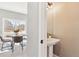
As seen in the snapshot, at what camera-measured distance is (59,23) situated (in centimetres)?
421

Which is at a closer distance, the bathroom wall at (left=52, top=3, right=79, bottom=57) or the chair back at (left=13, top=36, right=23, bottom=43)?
the chair back at (left=13, top=36, right=23, bottom=43)

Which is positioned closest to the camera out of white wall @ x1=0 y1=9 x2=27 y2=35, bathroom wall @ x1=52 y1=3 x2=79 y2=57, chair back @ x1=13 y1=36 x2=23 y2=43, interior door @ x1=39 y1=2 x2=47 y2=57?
white wall @ x1=0 y1=9 x2=27 y2=35

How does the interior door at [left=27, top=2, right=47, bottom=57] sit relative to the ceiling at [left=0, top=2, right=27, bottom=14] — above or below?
below

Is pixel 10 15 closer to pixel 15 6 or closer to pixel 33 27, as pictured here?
pixel 15 6

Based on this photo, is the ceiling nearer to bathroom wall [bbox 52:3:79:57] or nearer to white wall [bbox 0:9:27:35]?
white wall [bbox 0:9:27:35]

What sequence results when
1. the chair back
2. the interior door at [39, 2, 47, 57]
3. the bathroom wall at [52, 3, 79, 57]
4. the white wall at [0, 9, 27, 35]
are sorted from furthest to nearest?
the bathroom wall at [52, 3, 79, 57], the interior door at [39, 2, 47, 57], the chair back, the white wall at [0, 9, 27, 35]

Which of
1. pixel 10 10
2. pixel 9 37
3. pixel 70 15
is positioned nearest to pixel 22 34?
pixel 9 37

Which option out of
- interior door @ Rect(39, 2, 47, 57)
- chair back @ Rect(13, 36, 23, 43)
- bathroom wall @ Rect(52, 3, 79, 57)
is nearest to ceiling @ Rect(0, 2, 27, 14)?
interior door @ Rect(39, 2, 47, 57)

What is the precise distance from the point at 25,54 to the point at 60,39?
233 centimetres

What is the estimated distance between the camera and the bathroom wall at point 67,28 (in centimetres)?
385

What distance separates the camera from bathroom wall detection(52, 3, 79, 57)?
151 inches

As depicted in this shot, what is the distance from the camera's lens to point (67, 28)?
4008 mm

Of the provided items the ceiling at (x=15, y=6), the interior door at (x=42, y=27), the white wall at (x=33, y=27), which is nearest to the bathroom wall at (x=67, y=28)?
the interior door at (x=42, y=27)

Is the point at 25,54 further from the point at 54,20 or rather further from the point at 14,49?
the point at 54,20
